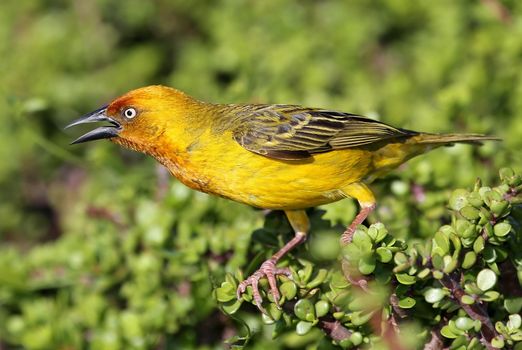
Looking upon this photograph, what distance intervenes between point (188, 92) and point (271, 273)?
10.1 feet

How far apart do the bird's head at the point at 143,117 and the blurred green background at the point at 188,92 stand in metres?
0.47

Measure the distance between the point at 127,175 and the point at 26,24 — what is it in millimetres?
3064

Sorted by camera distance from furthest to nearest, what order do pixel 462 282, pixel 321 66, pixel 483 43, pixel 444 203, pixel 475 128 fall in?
pixel 321 66
pixel 483 43
pixel 475 128
pixel 444 203
pixel 462 282

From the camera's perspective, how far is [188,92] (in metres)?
6.29

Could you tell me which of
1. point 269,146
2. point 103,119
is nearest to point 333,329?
point 269,146

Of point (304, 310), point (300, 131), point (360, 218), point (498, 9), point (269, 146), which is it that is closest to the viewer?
point (304, 310)

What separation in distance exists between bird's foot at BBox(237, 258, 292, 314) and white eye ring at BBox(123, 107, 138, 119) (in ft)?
3.27

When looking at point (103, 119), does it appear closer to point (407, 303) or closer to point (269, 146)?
point (269, 146)

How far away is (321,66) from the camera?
6301 millimetres

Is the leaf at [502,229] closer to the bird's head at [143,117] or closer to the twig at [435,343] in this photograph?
the twig at [435,343]

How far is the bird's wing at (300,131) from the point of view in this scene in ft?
12.8

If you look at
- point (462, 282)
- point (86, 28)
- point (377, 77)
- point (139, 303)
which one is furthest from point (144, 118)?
point (86, 28)

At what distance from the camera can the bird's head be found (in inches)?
159

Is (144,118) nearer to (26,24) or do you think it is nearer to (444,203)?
(444,203)
